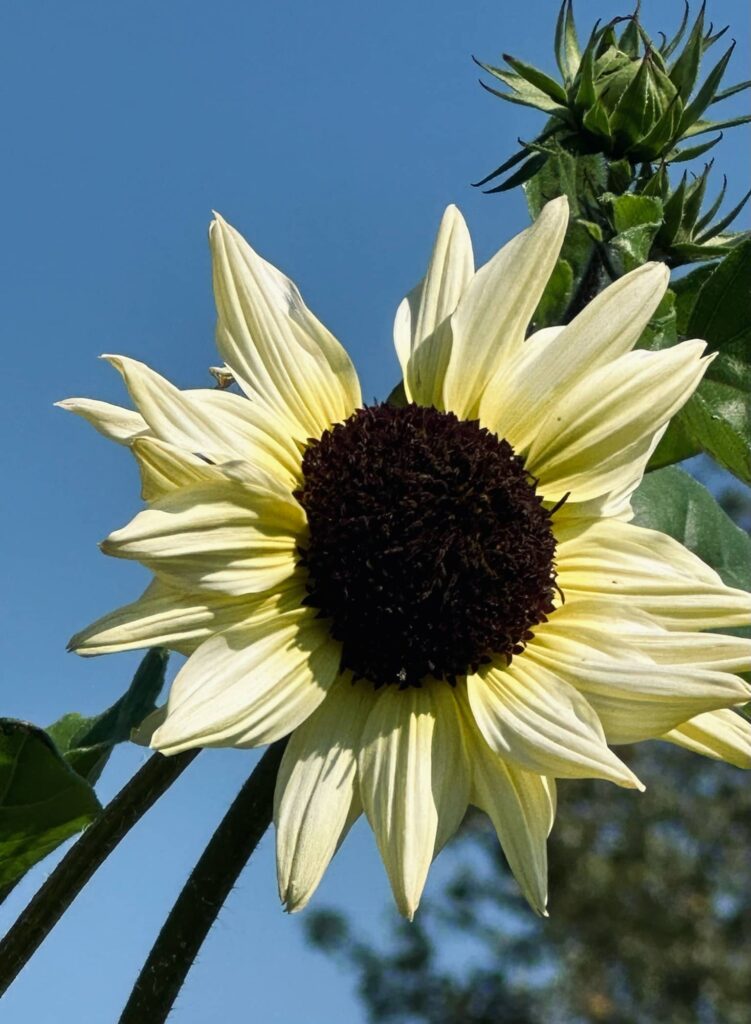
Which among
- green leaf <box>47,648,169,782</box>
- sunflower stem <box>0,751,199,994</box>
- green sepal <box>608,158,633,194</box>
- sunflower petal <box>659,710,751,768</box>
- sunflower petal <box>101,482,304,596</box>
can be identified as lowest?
sunflower petal <box>659,710,751,768</box>

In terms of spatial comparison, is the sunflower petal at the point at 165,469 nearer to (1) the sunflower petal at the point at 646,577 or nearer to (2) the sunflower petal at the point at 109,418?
(2) the sunflower petal at the point at 109,418

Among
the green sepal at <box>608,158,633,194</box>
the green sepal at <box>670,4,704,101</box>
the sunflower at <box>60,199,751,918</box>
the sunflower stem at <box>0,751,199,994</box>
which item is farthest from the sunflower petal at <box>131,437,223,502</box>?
the green sepal at <box>670,4,704,101</box>

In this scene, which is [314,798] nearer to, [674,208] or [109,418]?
[109,418]

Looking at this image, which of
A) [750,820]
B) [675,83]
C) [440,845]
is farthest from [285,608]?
[750,820]

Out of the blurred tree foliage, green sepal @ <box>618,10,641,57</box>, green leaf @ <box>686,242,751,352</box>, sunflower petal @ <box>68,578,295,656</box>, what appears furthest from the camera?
the blurred tree foliage

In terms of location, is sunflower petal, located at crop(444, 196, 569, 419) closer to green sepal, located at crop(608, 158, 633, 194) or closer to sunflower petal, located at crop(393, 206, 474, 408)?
sunflower petal, located at crop(393, 206, 474, 408)

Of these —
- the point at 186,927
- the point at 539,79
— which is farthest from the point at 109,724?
the point at 539,79

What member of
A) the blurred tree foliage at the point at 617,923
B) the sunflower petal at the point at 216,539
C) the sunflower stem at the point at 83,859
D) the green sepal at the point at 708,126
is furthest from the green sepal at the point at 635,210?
the blurred tree foliage at the point at 617,923
